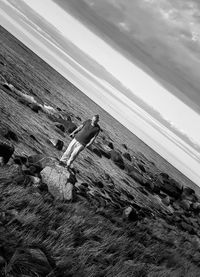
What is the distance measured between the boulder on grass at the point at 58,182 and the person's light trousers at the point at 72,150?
388 centimetres

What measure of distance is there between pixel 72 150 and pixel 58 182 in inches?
188

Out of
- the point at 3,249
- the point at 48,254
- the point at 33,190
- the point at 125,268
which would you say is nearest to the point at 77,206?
the point at 33,190

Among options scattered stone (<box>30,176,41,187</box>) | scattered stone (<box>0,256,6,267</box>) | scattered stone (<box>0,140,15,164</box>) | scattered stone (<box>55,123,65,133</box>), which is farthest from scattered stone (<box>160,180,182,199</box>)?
scattered stone (<box>0,256,6,267</box>)

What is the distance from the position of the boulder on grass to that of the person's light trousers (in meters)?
3.88

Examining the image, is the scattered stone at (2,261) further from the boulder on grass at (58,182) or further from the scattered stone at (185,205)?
the scattered stone at (185,205)

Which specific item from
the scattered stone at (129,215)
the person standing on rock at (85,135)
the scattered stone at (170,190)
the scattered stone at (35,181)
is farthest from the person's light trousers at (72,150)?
the scattered stone at (170,190)

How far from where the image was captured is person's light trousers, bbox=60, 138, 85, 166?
16.1 metres

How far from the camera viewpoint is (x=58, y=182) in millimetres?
11656

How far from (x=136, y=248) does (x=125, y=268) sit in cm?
255

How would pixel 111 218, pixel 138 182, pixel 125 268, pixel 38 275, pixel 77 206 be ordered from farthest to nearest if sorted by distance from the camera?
pixel 138 182 < pixel 111 218 < pixel 77 206 < pixel 125 268 < pixel 38 275

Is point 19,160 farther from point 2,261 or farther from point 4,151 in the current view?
point 2,261

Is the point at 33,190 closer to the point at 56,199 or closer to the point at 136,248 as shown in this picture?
the point at 56,199

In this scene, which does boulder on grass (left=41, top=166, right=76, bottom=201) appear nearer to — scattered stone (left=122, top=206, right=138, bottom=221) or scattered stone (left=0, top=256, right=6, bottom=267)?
scattered stone (left=122, top=206, right=138, bottom=221)

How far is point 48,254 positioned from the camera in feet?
22.3
